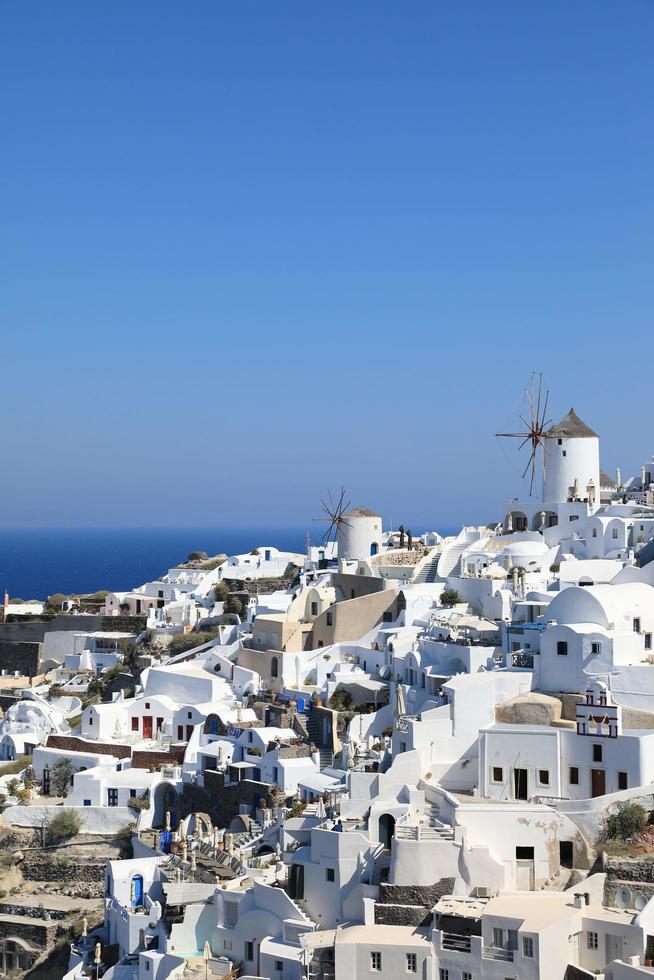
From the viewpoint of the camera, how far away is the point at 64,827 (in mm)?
34719

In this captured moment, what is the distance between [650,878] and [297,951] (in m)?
6.69

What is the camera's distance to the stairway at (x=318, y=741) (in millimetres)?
33000

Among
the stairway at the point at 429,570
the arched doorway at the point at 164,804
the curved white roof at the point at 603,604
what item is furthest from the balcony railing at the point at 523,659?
the stairway at the point at 429,570

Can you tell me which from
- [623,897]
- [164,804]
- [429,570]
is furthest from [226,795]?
[429,570]

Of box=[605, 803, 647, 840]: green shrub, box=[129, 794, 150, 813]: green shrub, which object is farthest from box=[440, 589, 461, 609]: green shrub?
box=[605, 803, 647, 840]: green shrub

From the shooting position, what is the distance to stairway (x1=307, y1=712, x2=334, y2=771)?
33.0 metres

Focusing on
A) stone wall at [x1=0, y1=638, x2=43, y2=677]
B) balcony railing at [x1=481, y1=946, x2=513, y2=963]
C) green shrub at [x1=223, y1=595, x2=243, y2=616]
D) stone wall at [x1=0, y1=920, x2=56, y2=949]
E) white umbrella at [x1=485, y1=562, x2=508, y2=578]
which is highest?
white umbrella at [x1=485, y1=562, x2=508, y2=578]

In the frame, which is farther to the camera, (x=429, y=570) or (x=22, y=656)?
(x=22, y=656)

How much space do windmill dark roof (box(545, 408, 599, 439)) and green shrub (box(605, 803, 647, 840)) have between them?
1007 inches

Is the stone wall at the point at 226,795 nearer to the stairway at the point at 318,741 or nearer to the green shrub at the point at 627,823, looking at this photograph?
the stairway at the point at 318,741

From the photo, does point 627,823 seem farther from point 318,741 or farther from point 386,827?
point 318,741

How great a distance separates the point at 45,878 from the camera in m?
34.4

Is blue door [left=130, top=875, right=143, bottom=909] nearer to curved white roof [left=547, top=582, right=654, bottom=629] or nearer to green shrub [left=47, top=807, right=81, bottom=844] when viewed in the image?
green shrub [left=47, top=807, right=81, bottom=844]

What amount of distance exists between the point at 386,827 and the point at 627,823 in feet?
15.6
